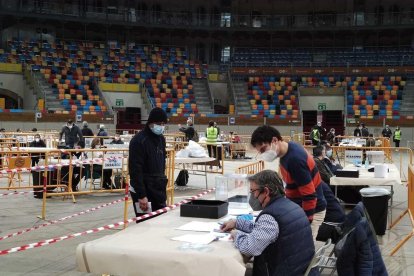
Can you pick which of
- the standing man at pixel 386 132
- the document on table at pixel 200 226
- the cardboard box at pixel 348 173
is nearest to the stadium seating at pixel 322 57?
the standing man at pixel 386 132

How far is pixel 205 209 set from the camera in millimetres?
4797

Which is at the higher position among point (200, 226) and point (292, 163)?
point (292, 163)

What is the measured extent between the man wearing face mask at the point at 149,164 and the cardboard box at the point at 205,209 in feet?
3.19

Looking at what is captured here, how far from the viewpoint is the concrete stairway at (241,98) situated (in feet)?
118

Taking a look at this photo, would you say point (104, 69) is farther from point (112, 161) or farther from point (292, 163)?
point (292, 163)

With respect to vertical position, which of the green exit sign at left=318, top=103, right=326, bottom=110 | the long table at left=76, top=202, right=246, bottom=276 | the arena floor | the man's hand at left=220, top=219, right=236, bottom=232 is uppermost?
the green exit sign at left=318, top=103, right=326, bottom=110

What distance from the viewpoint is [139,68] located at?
1526 inches

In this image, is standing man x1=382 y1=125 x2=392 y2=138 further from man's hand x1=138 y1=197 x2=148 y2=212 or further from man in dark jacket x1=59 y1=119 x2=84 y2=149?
man's hand x1=138 y1=197 x2=148 y2=212

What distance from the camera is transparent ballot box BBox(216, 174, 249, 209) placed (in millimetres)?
5477

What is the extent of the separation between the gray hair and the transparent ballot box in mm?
1518

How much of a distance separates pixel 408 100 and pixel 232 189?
32.6 metres

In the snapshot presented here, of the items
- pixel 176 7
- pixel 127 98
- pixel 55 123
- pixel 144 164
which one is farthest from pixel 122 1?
pixel 144 164

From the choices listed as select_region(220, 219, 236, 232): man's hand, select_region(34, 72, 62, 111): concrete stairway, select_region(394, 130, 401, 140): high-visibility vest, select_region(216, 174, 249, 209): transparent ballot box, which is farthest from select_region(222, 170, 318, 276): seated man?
select_region(34, 72, 62, 111): concrete stairway

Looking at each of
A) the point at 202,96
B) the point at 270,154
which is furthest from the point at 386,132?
the point at 270,154
